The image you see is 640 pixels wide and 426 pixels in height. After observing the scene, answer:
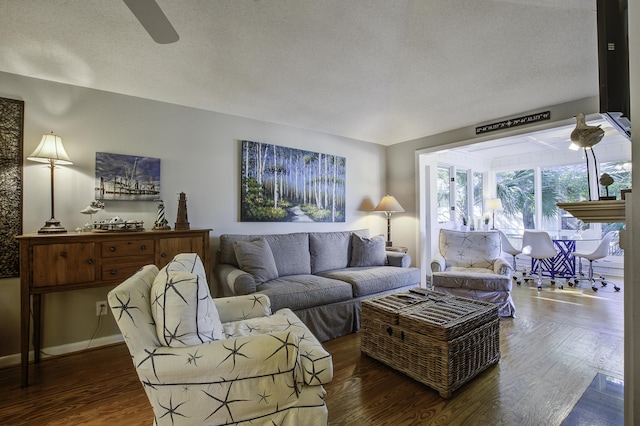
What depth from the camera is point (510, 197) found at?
6.53 m

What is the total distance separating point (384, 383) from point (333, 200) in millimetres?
2563

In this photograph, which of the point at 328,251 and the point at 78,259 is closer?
the point at 78,259

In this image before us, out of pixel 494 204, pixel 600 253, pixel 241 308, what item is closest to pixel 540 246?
pixel 600 253

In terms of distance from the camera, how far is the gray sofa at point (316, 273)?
2.54 metres

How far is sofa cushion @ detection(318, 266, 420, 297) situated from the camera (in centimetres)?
291

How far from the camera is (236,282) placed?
2.44 metres

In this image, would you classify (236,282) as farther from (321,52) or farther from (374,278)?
(321,52)

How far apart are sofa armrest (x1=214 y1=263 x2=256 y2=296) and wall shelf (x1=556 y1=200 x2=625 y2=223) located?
2151 mm

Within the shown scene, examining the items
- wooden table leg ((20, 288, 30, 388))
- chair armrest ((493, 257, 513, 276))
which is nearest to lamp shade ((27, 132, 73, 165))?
wooden table leg ((20, 288, 30, 388))

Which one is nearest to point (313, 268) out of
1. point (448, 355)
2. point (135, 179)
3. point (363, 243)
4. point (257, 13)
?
point (363, 243)

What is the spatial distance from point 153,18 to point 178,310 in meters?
1.36

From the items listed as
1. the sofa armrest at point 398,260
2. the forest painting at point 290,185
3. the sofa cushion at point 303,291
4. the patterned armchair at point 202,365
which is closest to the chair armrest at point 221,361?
the patterned armchair at point 202,365

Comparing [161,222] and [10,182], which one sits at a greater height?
[10,182]

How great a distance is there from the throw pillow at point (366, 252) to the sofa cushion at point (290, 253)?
0.62 metres
